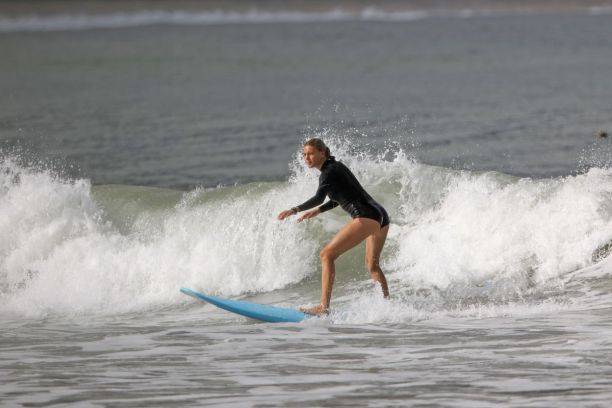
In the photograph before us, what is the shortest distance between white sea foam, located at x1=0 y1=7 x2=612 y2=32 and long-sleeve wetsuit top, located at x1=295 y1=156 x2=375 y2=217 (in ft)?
263

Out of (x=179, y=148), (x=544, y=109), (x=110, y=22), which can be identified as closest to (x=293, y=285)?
(x=179, y=148)

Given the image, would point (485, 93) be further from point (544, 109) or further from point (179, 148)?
point (179, 148)

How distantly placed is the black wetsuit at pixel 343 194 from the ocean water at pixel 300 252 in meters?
0.99

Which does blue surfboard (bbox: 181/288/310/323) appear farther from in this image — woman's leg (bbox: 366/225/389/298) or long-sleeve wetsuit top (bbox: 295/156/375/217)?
long-sleeve wetsuit top (bbox: 295/156/375/217)

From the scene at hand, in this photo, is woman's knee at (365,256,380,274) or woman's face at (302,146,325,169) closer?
woman's face at (302,146,325,169)

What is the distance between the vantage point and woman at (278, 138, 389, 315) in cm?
1123

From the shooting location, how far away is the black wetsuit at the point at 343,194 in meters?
11.3

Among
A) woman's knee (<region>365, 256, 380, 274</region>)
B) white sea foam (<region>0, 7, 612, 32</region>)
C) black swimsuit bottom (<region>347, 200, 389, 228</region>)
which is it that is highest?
white sea foam (<region>0, 7, 612, 32</region>)

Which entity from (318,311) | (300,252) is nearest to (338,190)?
(318,311)

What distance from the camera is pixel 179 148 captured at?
2452cm

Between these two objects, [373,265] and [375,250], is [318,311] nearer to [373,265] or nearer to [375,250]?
[373,265]

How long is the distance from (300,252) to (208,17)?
3533 inches

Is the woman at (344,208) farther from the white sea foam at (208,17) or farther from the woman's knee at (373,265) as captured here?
the white sea foam at (208,17)

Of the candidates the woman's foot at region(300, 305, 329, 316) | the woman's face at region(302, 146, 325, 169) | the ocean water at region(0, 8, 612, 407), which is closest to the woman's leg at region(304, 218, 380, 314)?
the woman's foot at region(300, 305, 329, 316)
